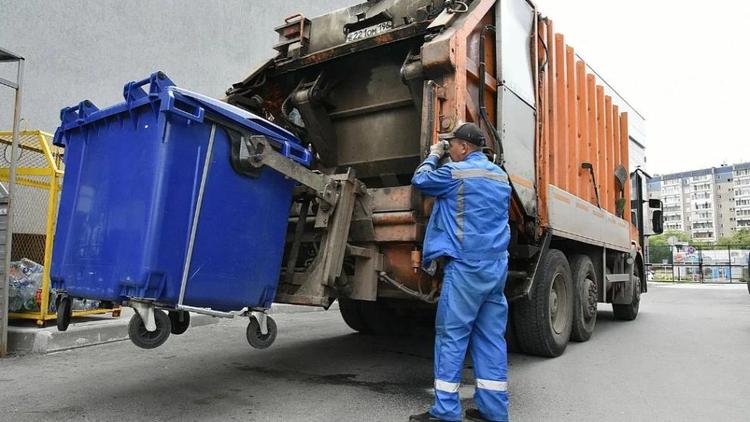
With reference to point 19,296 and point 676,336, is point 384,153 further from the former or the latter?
point 676,336

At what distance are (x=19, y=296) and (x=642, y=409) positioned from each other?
5223mm

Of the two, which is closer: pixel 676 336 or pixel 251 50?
pixel 676 336

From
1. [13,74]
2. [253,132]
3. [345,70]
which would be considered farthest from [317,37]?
[13,74]

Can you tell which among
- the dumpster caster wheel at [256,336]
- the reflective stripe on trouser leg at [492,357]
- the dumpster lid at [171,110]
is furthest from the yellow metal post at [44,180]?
the reflective stripe on trouser leg at [492,357]

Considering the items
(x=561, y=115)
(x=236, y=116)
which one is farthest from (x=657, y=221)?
(x=236, y=116)

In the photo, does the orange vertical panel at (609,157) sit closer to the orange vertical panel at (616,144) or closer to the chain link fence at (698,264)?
the orange vertical panel at (616,144)

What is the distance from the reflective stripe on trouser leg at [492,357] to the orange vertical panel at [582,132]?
9.45 ft

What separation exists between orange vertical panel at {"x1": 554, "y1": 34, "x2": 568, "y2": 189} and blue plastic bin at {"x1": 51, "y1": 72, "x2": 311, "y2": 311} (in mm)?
2728

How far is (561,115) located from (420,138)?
1821mm

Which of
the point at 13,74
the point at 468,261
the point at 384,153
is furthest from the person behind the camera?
the point at 13,74

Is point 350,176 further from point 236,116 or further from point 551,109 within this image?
point 551,109

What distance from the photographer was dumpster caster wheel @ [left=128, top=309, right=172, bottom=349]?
2762 millimetres

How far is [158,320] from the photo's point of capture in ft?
9.05

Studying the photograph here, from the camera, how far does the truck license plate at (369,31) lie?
425 cm
